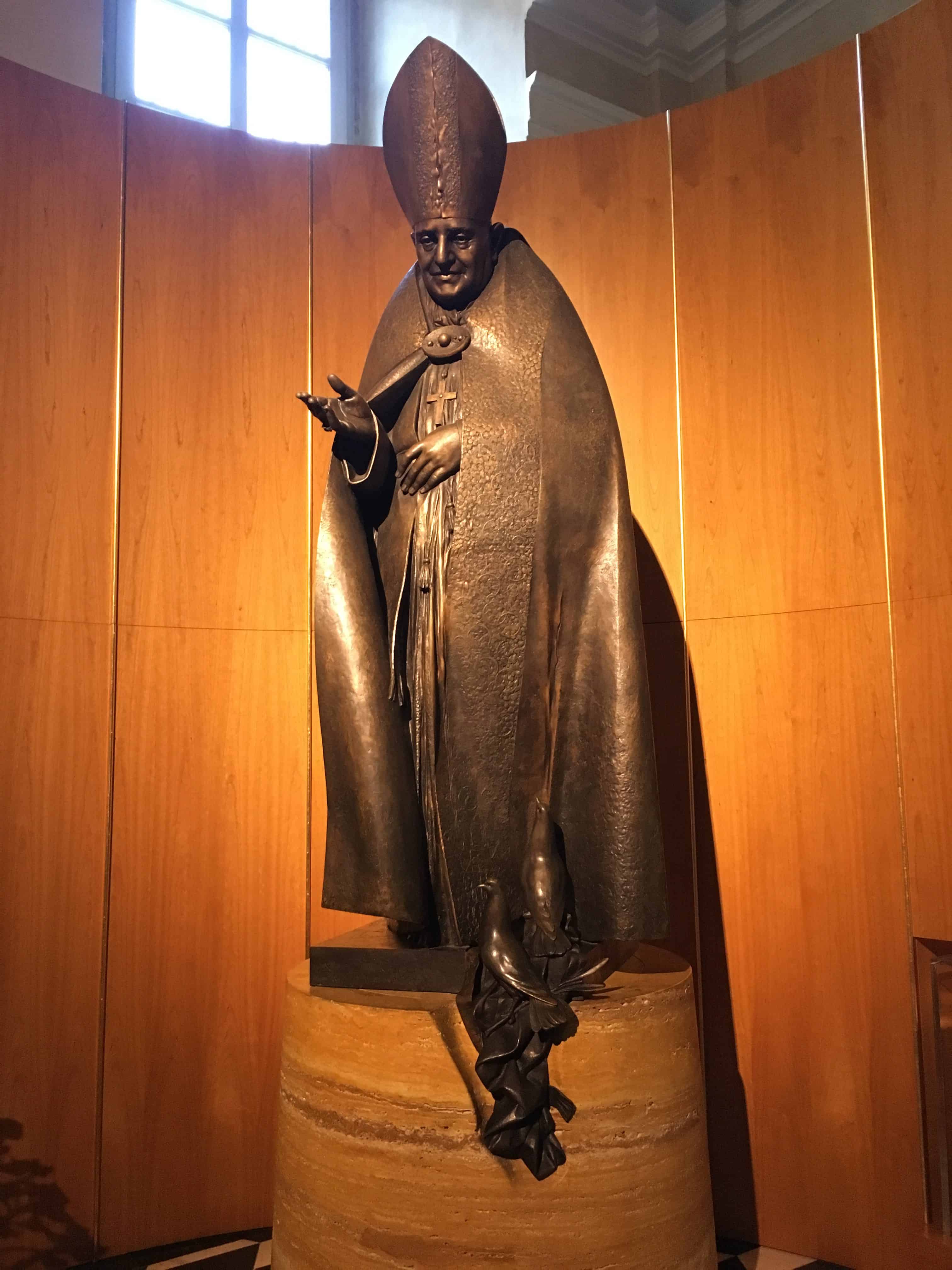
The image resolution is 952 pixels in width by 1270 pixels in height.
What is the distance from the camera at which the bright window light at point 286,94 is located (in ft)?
15.8

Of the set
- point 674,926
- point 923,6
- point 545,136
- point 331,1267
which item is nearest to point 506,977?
point 331,1267

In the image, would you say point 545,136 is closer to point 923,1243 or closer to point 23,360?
point 23,360

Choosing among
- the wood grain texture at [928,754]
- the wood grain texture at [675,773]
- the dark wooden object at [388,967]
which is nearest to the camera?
the dark wooden object at [388,967]

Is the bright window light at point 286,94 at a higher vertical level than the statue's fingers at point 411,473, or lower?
higher

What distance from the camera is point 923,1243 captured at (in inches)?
101

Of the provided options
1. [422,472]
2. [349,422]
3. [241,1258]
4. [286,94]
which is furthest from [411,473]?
[286,94]

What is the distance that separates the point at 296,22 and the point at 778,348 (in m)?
3.23

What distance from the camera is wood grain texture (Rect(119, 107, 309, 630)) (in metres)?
3.06

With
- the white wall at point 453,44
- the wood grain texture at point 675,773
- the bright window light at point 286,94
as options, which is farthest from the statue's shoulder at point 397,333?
the bright window light at point 286,94

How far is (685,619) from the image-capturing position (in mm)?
3047

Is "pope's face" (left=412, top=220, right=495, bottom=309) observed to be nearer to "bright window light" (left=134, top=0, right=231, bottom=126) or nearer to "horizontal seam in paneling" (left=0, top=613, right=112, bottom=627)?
"horizontal seam in paneling" (left=0, top=613, right=112, bottom=627)

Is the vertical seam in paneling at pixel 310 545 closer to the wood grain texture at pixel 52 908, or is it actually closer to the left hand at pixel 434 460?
the wood grain texture at pixel 52 908

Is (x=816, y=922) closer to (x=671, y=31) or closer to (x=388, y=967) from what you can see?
(x=388, y=967)

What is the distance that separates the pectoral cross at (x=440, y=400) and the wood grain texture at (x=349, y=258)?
1.01 metres
